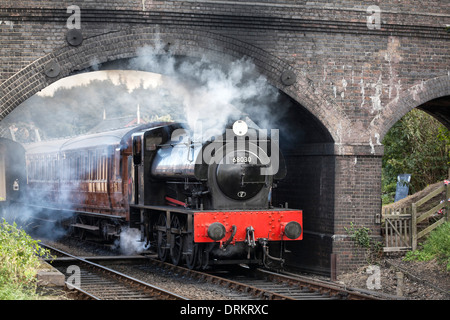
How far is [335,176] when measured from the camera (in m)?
13.4

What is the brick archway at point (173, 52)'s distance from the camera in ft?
39.0

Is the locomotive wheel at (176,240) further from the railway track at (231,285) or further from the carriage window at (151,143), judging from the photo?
the carriage window at (151,143)

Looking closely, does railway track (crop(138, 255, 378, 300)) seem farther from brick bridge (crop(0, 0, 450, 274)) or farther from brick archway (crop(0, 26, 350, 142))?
brick archway (crop(0, 26, 350, 142))

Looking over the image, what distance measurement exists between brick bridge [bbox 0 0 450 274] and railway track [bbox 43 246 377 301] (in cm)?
186

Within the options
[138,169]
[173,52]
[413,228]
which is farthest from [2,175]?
[413,228]

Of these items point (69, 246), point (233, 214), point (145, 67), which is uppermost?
point (145, 67)

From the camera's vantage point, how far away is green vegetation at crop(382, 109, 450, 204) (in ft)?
67.8

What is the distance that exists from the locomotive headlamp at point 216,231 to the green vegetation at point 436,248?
155 inches

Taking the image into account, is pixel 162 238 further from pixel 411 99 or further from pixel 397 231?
pixel 411 99

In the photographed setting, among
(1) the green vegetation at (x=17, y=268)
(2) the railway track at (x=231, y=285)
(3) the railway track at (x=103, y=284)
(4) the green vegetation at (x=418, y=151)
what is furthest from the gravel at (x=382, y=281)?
(4) the green vegetation at (x=418, y=151)

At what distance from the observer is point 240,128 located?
11.3m

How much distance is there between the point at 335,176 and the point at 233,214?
3.06 meters
